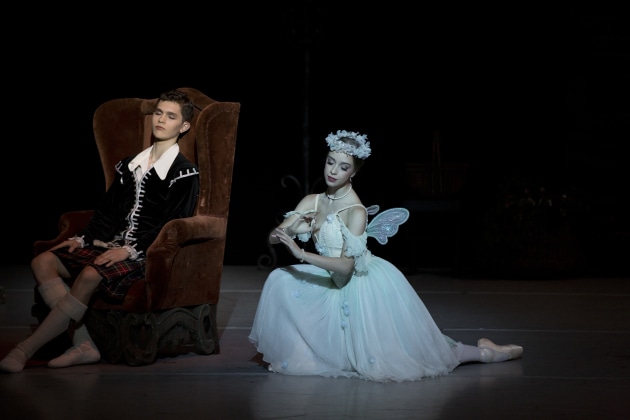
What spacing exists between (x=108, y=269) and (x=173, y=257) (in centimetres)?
25

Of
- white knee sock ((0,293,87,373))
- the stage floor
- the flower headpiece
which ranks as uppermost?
the flower headpiece

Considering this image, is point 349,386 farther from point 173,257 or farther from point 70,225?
point 70,225

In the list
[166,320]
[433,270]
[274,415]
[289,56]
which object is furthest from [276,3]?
[274,415]

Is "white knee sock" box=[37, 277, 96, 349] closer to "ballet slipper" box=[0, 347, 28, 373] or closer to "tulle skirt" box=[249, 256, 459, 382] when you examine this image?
"ballet slipper" box=[0, 347, 28, 373]

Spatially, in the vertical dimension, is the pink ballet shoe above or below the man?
below

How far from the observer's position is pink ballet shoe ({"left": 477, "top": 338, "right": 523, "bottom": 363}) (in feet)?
14.0

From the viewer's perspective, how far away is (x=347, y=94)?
7641 mm

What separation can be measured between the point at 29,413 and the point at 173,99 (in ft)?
5.12

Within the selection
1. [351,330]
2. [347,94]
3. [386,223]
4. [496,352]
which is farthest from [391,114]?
[351,330]

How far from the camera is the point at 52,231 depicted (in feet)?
25.2

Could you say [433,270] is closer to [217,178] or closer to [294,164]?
[294,164]

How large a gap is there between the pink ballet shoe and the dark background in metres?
3.11

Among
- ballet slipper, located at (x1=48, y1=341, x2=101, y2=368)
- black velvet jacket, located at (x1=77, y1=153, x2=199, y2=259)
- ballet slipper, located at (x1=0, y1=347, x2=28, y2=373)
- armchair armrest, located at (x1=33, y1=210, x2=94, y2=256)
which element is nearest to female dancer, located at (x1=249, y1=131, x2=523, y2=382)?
black velvet jacket, located at (x1=77, y1=153, x2=199, y2=259)

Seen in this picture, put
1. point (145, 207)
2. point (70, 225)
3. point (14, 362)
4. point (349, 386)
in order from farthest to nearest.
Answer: point (70, 225), point (145, 207), point (14, 362), point (349, 386)
